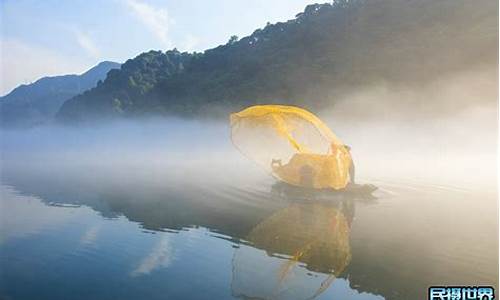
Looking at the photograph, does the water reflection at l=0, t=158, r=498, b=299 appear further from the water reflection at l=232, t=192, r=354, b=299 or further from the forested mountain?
the forested mountain

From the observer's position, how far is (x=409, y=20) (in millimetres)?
96250

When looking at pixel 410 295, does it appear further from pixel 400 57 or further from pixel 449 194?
pixel 400 57

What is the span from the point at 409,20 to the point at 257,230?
9000cm

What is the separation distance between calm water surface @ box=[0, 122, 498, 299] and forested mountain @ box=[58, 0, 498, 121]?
188ft

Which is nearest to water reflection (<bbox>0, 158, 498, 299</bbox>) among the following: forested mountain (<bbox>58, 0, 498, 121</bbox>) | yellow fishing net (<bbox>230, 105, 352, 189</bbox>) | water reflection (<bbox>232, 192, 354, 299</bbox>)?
water reflection (<bbox>232, 192, 354, 299</bbox>)

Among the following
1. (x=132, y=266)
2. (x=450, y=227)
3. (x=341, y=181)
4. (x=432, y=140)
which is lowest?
(x=132, y=266)

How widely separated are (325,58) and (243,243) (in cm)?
8526

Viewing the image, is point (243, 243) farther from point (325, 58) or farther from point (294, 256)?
point (325, 58)

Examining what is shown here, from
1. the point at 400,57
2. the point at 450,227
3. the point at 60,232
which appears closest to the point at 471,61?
the point at 400,57

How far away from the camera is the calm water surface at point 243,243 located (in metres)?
12.6

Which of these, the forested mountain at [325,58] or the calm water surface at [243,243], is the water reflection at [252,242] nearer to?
the calm water surface at [243,243]

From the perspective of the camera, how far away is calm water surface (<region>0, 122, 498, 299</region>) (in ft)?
41.2

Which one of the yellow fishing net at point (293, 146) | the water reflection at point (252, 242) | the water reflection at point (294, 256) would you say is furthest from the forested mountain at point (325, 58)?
the water reflection at point (294, 256)

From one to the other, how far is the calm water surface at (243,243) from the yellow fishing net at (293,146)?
3.96 ft
